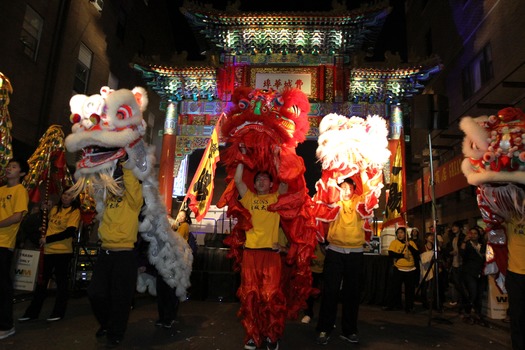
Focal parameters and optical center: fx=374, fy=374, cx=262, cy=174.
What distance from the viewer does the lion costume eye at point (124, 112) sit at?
3258 millimetres

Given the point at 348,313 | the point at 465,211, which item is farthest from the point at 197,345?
the point at 465,211

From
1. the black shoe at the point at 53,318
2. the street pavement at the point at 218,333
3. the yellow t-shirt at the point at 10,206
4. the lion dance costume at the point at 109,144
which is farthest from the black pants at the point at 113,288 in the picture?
the black shoe at the point at 53,318

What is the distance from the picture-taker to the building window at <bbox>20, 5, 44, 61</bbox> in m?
9.23

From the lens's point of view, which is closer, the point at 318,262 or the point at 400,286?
the point at 318,262

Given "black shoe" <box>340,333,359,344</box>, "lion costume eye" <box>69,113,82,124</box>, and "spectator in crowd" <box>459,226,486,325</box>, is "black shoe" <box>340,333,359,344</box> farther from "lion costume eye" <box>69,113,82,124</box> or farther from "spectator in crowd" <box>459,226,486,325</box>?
"lion costume eye" <box>69,113,82,124</box>

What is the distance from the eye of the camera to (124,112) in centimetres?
327

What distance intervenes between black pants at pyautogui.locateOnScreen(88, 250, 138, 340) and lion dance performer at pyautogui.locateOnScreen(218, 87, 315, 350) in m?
0.99

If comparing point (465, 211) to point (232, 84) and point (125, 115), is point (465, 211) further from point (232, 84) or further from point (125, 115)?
Result: point (125, 115)

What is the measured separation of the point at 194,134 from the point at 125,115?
711 centimetres

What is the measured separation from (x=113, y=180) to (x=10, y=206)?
115 centimetres

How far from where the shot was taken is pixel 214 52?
1058 centimetres

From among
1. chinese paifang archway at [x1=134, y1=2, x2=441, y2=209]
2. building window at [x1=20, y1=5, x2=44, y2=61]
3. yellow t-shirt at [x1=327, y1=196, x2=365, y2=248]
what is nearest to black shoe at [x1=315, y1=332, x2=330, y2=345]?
yellow t-shirt at [x1=327, y1=196, x2=365, y2=248]

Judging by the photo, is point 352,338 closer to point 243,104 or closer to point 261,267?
point 261,267

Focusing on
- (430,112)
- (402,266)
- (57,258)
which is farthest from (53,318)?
(430,112)
